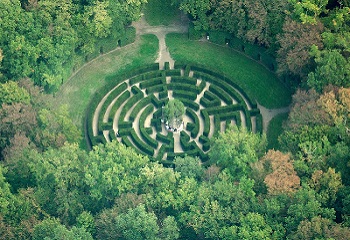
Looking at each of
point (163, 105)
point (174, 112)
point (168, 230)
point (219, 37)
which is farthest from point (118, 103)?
point (168, 230)

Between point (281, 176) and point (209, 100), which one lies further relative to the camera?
point (209, 100)

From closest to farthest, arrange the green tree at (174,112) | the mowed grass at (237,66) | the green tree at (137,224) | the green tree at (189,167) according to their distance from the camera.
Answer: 1. the green tree at (137,224)
2. the green tree at (189,167)
3. the green tree at (174,112)
4. the mowed grass at (237,66)

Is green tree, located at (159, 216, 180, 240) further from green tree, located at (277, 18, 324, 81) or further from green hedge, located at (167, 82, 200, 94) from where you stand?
green tree, located at (277, 18, 324, 81)

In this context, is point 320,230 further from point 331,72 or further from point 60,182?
point 60,182

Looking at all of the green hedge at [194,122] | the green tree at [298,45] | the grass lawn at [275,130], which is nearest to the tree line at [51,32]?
the green hedge at [194,122]

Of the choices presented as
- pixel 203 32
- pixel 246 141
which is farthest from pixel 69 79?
pixel 246 141

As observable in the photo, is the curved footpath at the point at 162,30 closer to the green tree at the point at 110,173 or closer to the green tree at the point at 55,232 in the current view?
the green tree at the point at 110,173
